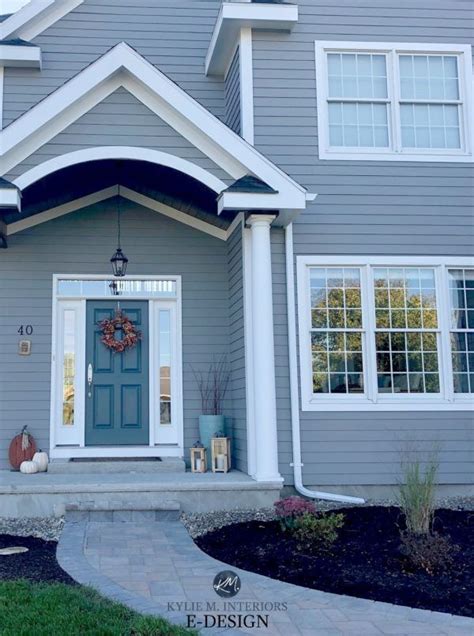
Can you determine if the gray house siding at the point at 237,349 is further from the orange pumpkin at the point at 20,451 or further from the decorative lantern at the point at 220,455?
the orange pumpkin at the point at 20,451

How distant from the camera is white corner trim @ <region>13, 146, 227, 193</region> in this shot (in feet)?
21.7

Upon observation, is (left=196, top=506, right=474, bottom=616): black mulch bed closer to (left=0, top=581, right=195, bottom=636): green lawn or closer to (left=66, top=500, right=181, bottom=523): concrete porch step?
(left=66, top=500, right=181, bottom=523): concrete porch step

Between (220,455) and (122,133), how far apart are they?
146 inches

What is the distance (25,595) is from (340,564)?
2145 millimetres

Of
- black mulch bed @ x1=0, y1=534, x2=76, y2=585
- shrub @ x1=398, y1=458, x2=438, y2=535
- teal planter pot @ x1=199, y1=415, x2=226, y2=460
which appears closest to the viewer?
black mulch bed @ x1=0, y1=534, x2=76, y2=585

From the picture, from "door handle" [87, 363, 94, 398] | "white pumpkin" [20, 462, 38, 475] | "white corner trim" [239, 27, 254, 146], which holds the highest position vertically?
"white corner trim" [239, 27, 254, 146]

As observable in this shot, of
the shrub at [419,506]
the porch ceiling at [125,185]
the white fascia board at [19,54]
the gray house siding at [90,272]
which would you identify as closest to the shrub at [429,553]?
the shrub at [419,506]

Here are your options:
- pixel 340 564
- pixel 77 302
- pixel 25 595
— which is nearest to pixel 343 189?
pixel 77 302

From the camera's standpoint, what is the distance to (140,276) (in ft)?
27.7

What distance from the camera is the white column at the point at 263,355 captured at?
21.6ft

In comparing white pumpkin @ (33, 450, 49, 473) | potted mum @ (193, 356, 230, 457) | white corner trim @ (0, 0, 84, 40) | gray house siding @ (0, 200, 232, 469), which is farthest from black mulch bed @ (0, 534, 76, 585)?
white corner trim @ (0, 0, 84, 40)

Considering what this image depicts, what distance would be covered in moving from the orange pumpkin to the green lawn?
3.81 m

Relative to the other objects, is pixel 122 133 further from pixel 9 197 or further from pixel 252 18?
pixel 252 18

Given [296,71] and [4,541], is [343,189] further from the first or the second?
[4,541]
